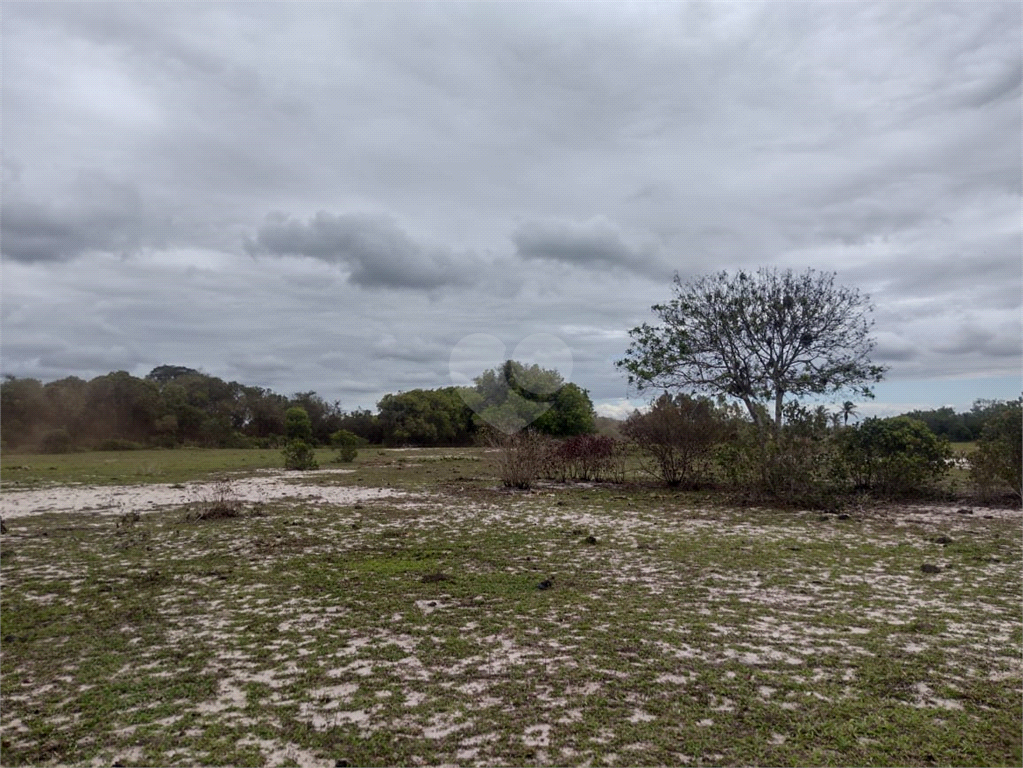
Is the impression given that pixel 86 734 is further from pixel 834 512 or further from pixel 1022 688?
pixel 834 512

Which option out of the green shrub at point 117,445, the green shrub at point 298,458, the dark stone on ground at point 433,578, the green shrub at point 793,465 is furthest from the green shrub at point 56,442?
the dark stone on ground at point 433,578

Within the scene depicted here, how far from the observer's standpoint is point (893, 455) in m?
14.2

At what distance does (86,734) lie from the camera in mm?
3619

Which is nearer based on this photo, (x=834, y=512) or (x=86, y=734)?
(x=86, y=734)

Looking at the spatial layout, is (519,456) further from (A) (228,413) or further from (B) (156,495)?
(A) (228,413)

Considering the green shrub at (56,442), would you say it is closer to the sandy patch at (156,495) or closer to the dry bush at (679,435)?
the sandy patch at (156,495)

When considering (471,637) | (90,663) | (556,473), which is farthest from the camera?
(556,473)

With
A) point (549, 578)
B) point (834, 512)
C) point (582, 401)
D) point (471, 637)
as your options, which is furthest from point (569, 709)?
point (582, 401)

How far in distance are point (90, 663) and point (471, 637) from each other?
9.32 feet

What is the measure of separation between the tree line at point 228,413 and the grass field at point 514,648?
3622 cm

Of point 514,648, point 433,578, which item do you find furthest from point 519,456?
point 514,648

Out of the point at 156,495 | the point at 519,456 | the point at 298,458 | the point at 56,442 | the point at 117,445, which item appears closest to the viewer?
the point at 156,495

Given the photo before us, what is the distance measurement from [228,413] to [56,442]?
17927mm

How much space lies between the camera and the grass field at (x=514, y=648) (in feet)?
11.2
